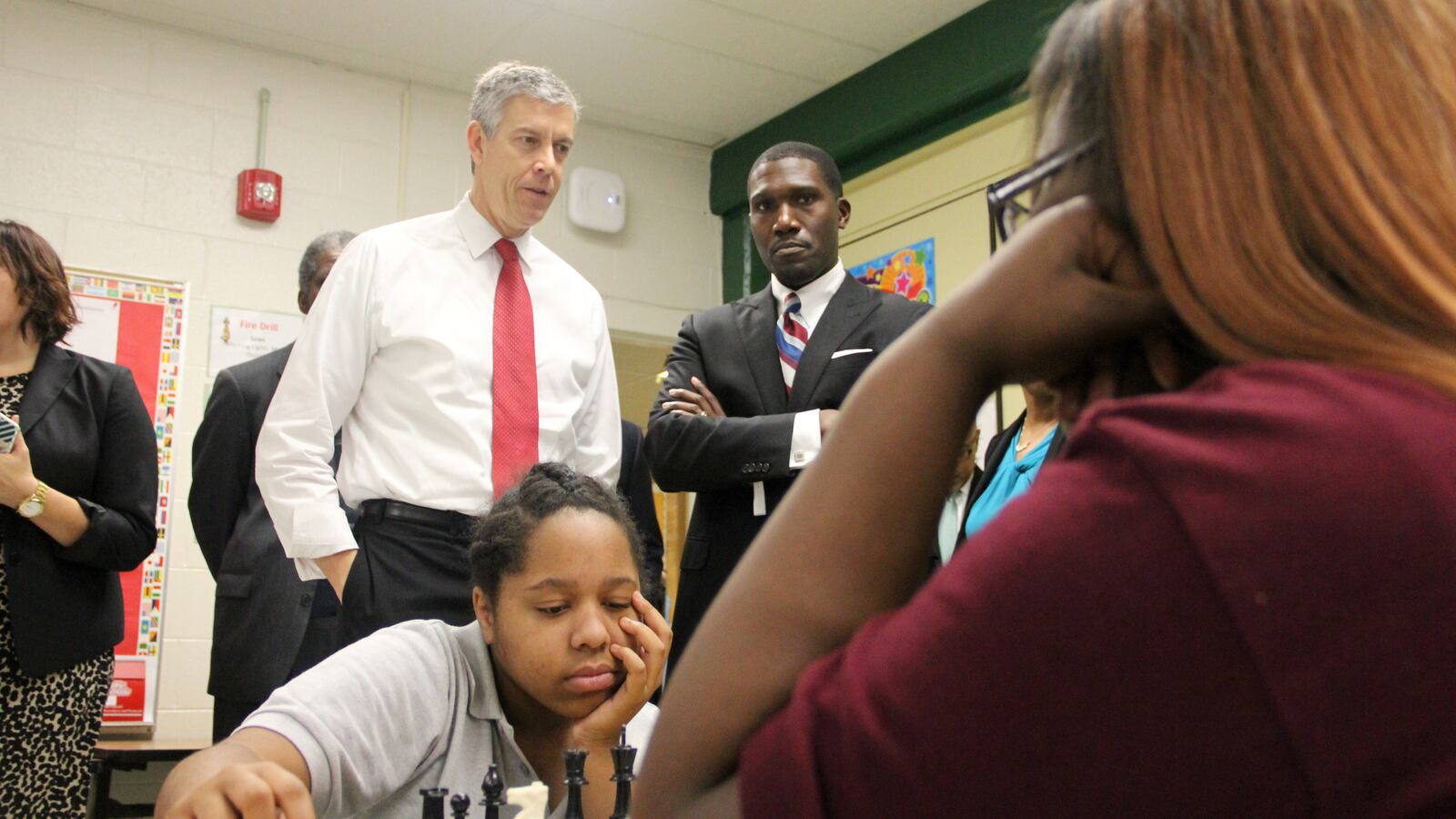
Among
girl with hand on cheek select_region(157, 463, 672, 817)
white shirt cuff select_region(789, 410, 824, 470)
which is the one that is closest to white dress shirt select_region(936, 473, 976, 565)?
white shirt cuff select_region(789, 410, 824, 470)

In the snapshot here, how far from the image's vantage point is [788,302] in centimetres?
316

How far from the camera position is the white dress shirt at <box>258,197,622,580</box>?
2.57 m

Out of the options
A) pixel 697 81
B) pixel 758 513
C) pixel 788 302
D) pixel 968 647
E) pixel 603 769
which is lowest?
pixel 603 769

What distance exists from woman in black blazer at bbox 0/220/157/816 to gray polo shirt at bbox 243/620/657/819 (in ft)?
5.00

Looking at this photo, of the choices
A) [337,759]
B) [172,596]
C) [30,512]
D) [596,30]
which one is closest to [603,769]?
[337,759]

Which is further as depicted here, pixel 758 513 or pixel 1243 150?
pixel 758 513

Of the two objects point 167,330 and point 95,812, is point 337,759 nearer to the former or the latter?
point 95,812

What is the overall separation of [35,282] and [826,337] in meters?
1.98

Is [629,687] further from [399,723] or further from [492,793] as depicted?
[492,793]

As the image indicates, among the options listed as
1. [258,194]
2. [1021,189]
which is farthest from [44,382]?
[1021,189]

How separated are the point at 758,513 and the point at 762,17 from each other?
2847 mm

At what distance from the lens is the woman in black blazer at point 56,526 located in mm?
2895

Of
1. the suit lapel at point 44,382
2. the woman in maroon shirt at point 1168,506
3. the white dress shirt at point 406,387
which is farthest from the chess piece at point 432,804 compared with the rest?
the suit lapel at point 44,382

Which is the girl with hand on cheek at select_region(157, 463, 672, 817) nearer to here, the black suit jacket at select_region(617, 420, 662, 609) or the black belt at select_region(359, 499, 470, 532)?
the black belt at select_region(359, 499, 470, 532)
